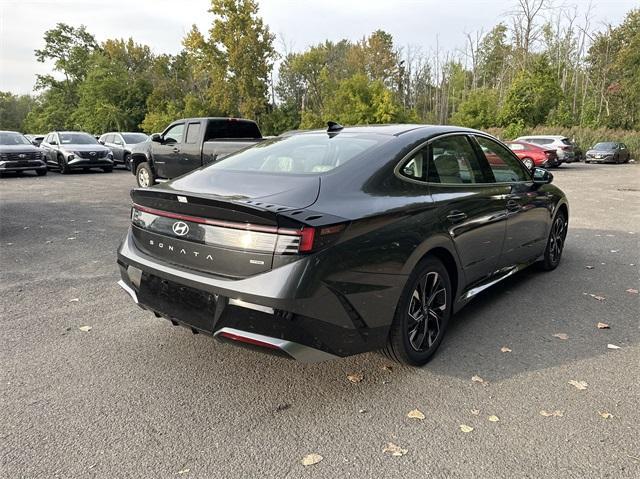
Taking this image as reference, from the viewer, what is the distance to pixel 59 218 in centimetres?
876

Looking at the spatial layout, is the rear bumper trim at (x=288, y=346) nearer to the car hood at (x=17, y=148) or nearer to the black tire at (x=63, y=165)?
the car hood at (x=17, y=148)

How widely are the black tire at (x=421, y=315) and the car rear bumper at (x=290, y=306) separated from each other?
127mm

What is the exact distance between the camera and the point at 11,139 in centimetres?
1706

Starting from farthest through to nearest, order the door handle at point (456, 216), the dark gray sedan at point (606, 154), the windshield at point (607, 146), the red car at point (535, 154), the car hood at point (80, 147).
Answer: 1. the windshield at point (607, 146)
2. the dark gray sedan at point (606, 154)
3. the red car at point (535, 154)
4. the car hood at point (80, 147)
5. the door handle at point (456, 216)

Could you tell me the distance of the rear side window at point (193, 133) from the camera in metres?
11.7

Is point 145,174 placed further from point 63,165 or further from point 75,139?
point 75,139

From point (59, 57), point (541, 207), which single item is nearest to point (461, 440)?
point (541, 207)

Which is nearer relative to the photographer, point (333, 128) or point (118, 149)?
point (333, 128)

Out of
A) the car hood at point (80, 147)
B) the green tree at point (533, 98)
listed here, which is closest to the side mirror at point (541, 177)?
the car hood at point (80, 147)

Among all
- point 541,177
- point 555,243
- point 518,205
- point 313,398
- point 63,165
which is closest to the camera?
point 313,398

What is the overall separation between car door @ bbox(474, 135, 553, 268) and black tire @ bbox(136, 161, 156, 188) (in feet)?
34.7

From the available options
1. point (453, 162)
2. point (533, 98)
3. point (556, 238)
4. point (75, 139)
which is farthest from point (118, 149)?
point (533, 98)

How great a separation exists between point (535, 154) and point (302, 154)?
22.4 metres

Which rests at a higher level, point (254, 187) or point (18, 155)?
point (254, 187)
